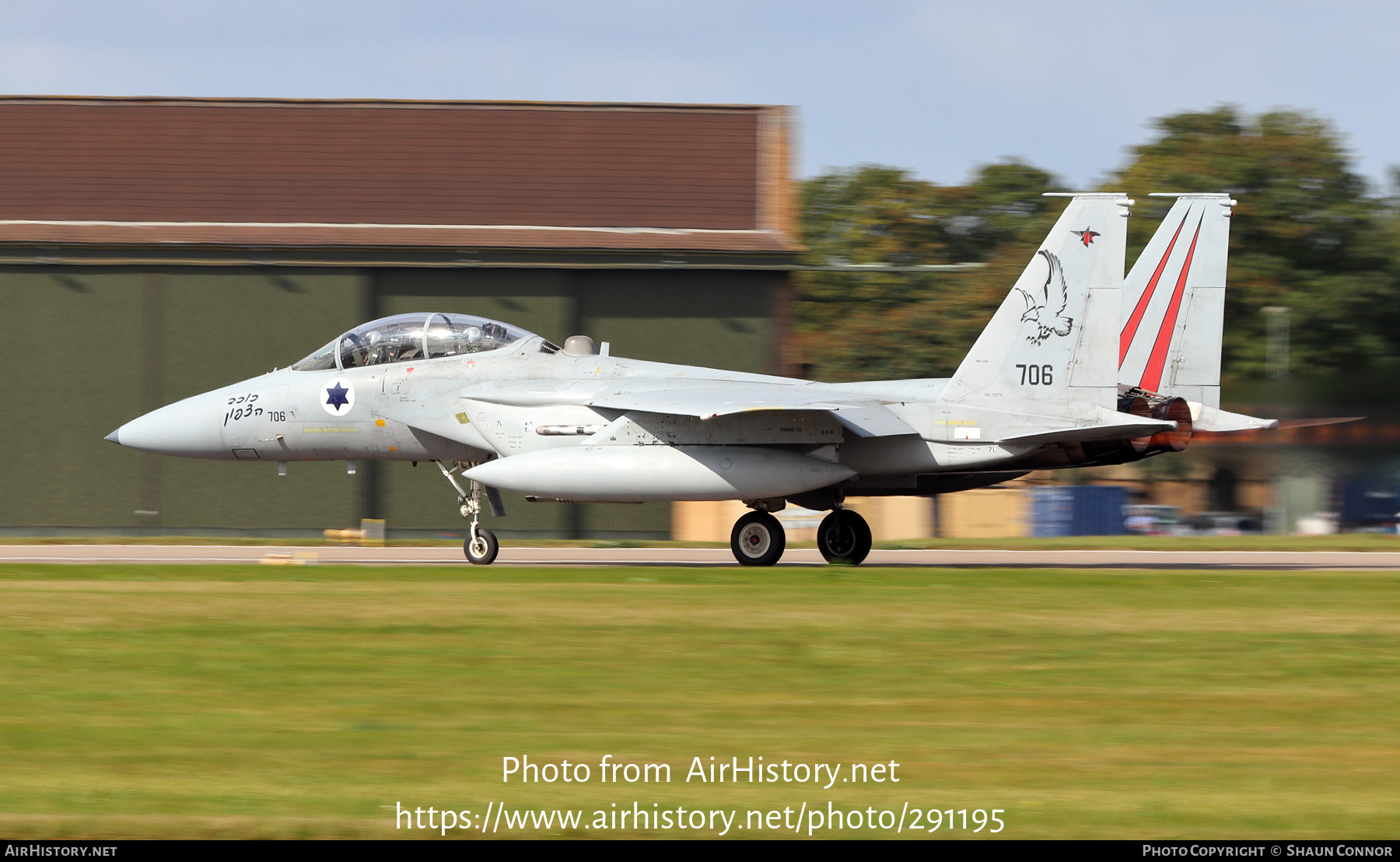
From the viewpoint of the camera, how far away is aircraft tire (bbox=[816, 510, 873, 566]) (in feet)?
67.3

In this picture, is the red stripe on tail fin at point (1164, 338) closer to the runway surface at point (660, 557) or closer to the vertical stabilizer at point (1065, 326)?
the runway surface at point (660, 557)

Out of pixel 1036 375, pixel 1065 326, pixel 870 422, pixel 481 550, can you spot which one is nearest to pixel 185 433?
pixel 481 550

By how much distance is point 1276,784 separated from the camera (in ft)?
23.9

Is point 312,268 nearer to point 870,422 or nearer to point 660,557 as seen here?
point 660,557

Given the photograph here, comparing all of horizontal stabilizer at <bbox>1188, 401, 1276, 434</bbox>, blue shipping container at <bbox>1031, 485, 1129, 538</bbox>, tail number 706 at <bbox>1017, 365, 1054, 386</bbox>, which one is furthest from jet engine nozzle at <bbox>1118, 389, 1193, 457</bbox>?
blue shipping container at <bbox>1031, 485, 1129, 538</bbox>

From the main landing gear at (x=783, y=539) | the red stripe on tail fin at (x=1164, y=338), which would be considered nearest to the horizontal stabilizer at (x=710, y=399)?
the main landing gear at (x=783, y=539)

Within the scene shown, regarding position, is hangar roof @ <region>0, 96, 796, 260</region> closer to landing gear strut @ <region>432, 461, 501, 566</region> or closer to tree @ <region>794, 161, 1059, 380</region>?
tree @ <region>794, 161, 1059, 380</region>

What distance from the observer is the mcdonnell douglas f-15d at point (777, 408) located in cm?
1844

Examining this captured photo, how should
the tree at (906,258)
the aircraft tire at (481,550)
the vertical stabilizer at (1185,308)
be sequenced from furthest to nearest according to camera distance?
1. the tree at (906,258)
2. the vertical stabilizer at (1185,308)
3. the aircraft tire at (481,550)

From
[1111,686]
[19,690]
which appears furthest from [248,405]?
[1111,686]

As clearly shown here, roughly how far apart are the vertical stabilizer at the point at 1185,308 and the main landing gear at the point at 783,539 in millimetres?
4577

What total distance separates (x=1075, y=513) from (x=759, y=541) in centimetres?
1562

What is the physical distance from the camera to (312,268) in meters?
32.8
